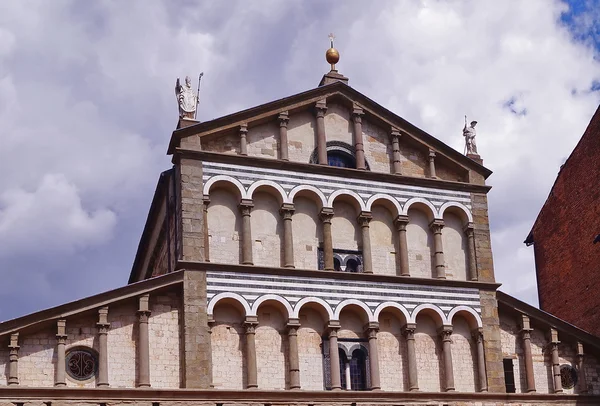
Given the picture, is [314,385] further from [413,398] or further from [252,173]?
[252,173]

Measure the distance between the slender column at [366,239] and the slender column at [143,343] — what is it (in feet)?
18.7

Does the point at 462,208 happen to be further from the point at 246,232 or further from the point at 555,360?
the point at 246,232

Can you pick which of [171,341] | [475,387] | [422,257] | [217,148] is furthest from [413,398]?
[217,148]

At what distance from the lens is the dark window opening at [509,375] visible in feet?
90.0

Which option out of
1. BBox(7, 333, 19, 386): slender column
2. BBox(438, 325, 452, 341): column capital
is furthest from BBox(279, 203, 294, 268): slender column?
BBox(7, 333, 19, 386): slender column

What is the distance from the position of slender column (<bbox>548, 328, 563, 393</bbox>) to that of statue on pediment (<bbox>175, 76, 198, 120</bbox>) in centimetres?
1068

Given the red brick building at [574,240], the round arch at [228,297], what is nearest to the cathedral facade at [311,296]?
the round arch at [228,297]

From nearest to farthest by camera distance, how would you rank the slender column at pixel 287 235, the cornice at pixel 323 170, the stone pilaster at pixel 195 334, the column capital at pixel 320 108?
1. the stone pilaster at pixel 195 334
2. the slender column at pixel 287 235
3. the cornice at pixel 323 170
4. the column capital at pixel 320 108

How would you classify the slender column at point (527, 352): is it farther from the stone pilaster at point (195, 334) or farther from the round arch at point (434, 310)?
the stone pilaster at point (195, 334)

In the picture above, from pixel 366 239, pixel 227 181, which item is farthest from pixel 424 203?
pixel 227 181

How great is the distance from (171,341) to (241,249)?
115 inches

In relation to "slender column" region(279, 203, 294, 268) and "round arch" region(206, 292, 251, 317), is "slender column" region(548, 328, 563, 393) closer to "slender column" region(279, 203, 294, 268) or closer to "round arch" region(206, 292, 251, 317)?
"slender column" region(279, 203, 294, 268)

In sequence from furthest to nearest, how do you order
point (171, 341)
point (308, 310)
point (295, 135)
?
point (295, 135) → point (308, 310) → point (171, 341)

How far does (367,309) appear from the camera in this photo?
2631 cm
